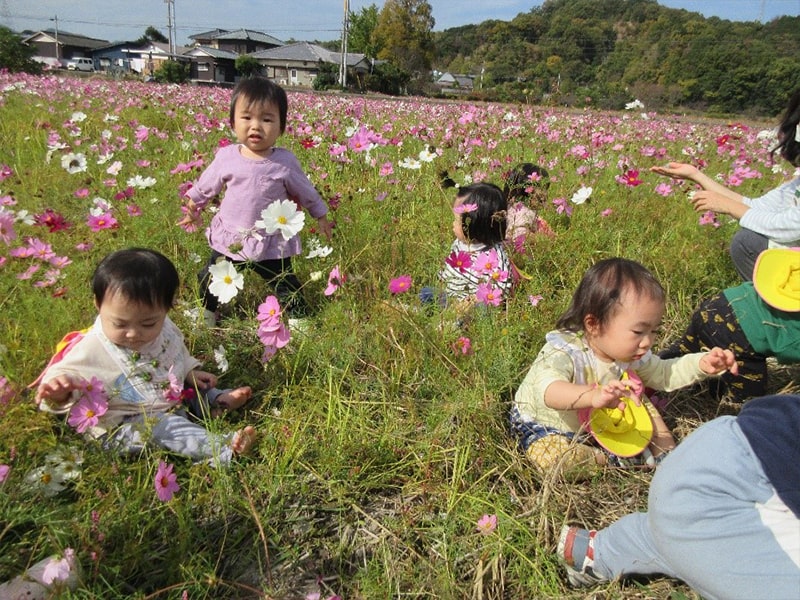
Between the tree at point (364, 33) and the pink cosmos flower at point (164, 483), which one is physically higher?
the tree at point (364, 33)

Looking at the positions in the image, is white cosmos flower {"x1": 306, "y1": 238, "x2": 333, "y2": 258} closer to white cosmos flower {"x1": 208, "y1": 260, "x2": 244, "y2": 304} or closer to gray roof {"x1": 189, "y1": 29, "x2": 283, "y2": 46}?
white cosmos flower {"x1": 208, "y1": 260, "x2": 244, "y2": 304}

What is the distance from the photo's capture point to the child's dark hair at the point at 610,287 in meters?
1.37

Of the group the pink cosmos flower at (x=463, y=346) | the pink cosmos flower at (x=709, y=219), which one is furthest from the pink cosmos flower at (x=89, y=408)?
the pink cosmos flower at (x=709, y=219)

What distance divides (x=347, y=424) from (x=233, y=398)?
32 cm

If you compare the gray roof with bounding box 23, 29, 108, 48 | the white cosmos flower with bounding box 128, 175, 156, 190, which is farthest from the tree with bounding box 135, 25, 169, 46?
the white cosmos flower with bounding box 128, 175, 156, 190

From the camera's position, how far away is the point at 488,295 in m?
1.66

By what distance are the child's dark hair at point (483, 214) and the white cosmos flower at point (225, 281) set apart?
0.91 m

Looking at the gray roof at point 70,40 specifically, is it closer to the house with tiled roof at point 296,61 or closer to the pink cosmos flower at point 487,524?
the house with tiled roof at point 296,61

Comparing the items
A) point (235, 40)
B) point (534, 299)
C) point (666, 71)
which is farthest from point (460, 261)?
point (235, 40)

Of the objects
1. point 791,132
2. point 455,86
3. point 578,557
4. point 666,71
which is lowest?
point 578,557

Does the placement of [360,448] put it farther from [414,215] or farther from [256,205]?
[414,215]

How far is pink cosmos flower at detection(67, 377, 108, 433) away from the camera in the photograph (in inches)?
43.6

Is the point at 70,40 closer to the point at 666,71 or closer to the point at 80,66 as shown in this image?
the point at 80,66

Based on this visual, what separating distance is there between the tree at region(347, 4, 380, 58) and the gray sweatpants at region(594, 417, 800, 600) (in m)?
43.8
